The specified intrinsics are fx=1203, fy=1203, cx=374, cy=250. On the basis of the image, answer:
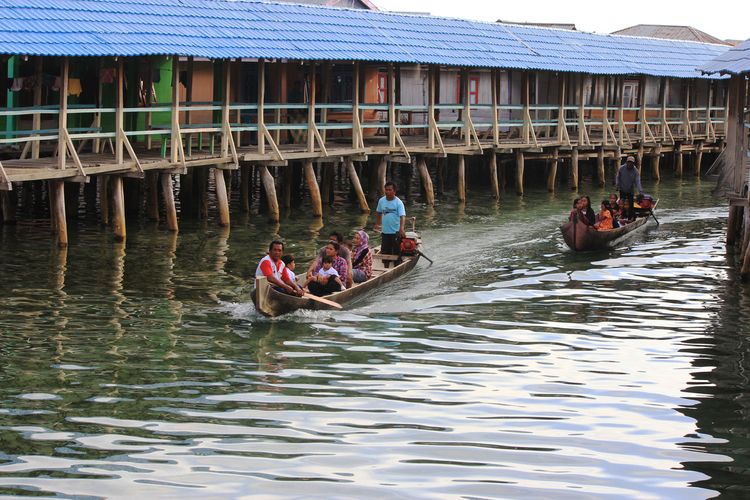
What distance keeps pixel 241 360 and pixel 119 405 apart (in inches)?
85.2

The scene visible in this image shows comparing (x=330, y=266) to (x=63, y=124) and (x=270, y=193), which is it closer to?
(x=63, y=124)

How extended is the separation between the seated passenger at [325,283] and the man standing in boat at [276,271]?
76 cm

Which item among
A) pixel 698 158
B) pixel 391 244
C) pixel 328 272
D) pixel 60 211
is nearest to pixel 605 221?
pixel 391 244

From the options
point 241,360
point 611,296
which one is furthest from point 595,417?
point 611,296

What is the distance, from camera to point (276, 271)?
14898 mm

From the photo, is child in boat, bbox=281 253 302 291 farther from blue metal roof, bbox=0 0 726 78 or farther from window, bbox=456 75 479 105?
window, bbox=456 75 479 105

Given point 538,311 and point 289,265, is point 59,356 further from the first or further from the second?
point 538,311

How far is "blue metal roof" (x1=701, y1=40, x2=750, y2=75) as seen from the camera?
1983 cm

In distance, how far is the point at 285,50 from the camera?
24188mm

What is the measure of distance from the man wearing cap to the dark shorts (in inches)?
287

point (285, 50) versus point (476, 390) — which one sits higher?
point (285, 50)

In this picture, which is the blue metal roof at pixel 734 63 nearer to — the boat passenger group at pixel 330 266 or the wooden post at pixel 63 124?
the boat passenger group at pixel 330 266

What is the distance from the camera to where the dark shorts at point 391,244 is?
18.9 m

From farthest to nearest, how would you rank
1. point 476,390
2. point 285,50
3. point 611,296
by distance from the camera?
1. point 285,50
2. point 611,296
3. point 476,390
